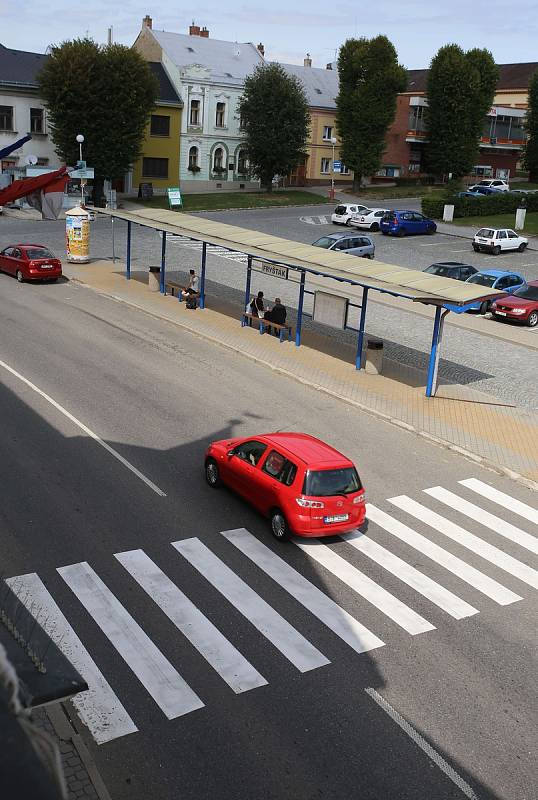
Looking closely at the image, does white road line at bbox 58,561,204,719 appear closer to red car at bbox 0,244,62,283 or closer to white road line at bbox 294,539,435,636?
white road line at bbox 294,539,435,636

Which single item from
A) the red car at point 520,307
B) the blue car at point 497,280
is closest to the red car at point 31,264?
the blue car at point 497,280

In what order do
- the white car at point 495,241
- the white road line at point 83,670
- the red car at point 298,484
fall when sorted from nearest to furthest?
the white road line at point 83,670 < the red car at point 298,484 < the white car at point 495,241

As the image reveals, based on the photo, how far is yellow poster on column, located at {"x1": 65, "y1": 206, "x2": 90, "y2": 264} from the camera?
37656mm

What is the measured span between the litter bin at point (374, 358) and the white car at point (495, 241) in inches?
1104

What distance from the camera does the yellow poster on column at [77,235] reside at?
37656mm

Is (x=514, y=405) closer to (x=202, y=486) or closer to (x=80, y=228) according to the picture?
(x=202, y=486)

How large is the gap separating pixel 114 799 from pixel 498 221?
58.3m

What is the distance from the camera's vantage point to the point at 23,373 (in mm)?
22000

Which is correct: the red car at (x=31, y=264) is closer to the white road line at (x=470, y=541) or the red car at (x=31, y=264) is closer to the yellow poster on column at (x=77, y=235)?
the yellow poster on column at (x=77, y=235)

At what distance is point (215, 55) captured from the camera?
2889 inches

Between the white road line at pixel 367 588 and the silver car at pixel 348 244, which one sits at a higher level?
the silver car at pixel 348 244

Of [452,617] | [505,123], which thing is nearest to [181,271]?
[452,617]

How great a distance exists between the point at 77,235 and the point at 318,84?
49699 millimetres

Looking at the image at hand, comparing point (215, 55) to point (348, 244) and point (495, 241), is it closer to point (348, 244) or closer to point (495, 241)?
point (495, 241)
